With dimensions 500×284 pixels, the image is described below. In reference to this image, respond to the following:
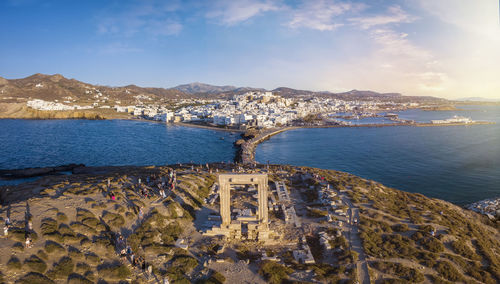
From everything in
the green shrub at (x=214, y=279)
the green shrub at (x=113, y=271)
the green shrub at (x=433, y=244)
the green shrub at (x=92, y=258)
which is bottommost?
the green shrub at (x=433, y=244)

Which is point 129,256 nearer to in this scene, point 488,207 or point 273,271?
point 273,271

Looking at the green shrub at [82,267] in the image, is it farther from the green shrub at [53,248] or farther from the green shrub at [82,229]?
the green shrub at [82,229]

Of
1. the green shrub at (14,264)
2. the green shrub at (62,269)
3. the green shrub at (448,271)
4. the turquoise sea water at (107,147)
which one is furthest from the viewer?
the turquoise sea water at (107,147)

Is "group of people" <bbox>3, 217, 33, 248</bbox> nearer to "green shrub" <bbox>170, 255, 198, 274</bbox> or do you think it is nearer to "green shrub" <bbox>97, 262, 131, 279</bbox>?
"green shrub" <bbox>97, 262, 131, 279</bbox>

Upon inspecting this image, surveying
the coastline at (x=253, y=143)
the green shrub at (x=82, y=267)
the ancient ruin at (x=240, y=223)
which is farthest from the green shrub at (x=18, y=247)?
the coastline at (x=253, y=143)

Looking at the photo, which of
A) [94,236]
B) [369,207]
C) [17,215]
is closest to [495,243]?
[369,207]
